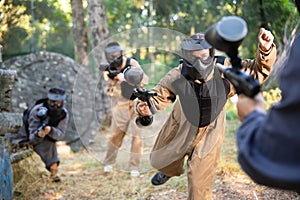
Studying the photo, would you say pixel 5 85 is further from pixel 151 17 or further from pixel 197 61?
pixel 151 17

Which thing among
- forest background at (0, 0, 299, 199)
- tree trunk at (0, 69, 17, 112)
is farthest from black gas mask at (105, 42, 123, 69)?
tree trunk at (0, 69, 17, 112)

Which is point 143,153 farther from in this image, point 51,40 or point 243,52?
point 51,40

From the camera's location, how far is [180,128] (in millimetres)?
3523

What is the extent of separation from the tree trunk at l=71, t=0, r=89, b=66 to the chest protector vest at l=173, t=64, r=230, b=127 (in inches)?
231

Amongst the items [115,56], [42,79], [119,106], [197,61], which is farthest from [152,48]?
[42,79]

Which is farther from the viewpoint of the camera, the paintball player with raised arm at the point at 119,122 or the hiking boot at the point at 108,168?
the hiking boot at the point at 108,168

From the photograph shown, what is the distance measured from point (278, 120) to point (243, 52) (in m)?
11.2

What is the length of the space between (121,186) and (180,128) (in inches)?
69.9

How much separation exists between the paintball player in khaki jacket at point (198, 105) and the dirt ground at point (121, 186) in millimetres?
776

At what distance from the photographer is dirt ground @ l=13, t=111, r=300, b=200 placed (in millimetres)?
4188

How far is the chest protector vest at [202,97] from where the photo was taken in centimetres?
333

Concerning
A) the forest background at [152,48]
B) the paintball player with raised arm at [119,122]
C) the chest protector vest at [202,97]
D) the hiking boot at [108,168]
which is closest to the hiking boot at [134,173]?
the paintball player with raised arm at [119,122]

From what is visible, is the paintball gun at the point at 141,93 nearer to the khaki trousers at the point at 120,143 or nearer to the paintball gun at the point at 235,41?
the paintball gun at the point at 235,41

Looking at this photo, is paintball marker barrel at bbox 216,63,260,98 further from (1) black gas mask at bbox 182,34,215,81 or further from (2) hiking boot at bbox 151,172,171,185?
(2) hiking boot at bbox 151,172,171,185
